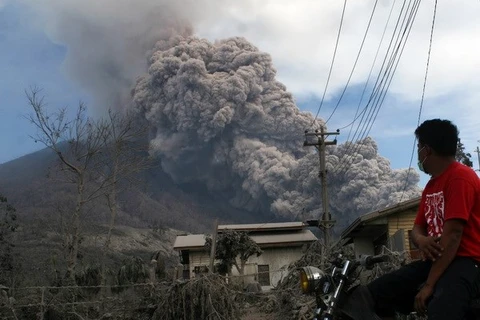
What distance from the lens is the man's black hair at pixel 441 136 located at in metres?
2.80

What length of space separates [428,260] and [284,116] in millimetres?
87504

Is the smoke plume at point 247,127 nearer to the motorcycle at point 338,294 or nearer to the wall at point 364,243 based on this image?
the wall at point 364,243

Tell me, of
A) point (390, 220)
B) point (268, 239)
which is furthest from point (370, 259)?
point (268, 239)

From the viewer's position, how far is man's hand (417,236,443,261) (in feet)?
8.43

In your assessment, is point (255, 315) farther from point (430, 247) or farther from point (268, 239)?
point (268, 239)

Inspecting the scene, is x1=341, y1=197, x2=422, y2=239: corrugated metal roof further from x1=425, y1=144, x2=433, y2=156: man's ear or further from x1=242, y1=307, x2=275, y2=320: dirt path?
x1=425, y1=144, x2=433, y2=156: man's ear

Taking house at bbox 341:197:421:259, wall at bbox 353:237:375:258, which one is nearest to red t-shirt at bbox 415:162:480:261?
house at bbox 341:197:421:259

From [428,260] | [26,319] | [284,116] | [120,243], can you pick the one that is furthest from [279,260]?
[284,116]

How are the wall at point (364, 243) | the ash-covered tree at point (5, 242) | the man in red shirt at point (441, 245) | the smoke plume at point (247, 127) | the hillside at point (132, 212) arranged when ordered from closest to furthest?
the man in red shirt at point (441, 245)
the ash-covered tree at point (5, 242)
the wall at point (364, 243)
the hillside at point (132, 212)
the smoke plume at point (247, 127)

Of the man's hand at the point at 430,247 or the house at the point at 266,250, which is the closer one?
the man's hand at the point at 430,247

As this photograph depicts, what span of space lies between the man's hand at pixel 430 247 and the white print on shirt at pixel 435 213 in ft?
0.34

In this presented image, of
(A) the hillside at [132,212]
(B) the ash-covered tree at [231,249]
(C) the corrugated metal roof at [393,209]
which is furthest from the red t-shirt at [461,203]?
(A) the hillside at [132,212]

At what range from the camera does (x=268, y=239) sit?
1182 inches

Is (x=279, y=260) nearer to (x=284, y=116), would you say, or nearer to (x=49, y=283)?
(x=49, y=283)
